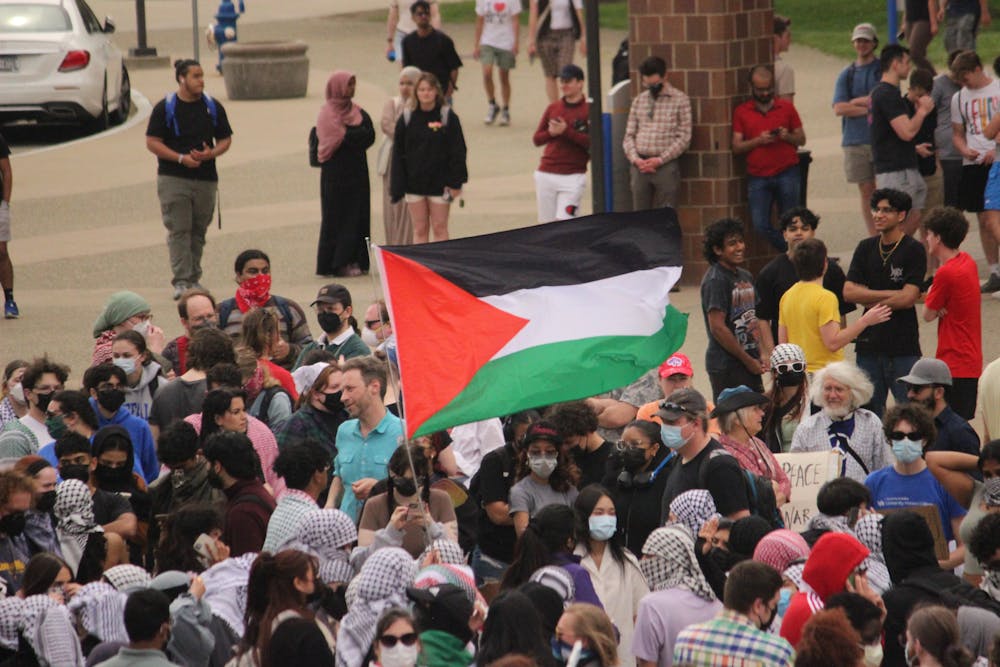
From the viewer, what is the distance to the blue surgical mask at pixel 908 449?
881 centimetres

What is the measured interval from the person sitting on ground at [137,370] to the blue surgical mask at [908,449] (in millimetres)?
4237

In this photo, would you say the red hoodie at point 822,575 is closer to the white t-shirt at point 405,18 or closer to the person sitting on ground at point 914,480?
the person sitting on ground at point 914,480

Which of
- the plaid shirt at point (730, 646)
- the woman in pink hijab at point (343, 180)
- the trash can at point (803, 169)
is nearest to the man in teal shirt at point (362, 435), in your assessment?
the plaid shirt at point (730, 646)

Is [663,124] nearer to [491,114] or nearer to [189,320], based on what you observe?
[189,320]

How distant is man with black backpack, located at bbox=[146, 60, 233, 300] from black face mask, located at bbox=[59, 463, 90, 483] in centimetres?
748

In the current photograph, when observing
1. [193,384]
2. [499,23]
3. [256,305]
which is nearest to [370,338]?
[256,305]

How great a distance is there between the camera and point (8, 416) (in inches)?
408

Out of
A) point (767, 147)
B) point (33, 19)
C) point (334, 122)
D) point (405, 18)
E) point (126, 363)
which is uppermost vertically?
point (33, 19)

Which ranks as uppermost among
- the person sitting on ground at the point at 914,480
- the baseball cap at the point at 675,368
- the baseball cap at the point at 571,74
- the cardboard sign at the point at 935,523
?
the baseball cap at the point at 571,74

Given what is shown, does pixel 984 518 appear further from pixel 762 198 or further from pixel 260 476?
pixel 762 198

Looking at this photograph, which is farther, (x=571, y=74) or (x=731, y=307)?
(x=571, y=74)

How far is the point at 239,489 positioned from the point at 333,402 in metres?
1.42

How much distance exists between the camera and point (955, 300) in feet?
37.3

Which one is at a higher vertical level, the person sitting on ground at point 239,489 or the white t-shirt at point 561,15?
the white t-shirt at point 561,15
